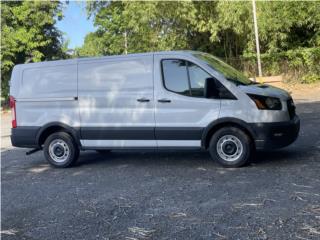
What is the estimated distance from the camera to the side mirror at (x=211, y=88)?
7910mm

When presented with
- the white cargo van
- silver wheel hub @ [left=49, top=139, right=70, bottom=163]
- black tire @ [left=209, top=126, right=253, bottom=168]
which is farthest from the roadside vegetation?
black tire @ [left=209, top=126, right=253, bottom=168]

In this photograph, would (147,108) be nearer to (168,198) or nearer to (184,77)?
(184,77)

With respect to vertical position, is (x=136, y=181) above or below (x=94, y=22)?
below

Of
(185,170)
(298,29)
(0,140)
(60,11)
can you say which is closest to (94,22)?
(60,11)

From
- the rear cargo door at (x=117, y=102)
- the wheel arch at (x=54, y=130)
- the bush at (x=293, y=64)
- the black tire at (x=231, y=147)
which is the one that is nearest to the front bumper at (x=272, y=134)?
the black tire at (x=231, y=147)

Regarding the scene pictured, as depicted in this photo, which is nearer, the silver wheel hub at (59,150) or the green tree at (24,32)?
the silver wheel hub at (59,150)

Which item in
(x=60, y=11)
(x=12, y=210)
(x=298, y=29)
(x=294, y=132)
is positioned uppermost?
(x=60, y=11)

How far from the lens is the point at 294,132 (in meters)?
7.88

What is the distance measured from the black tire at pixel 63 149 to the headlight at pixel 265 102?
338 centimetres

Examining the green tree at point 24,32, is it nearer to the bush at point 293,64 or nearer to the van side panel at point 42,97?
the bush at point 293,64

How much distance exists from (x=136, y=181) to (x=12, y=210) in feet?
6.19

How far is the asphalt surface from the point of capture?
5.21 metres

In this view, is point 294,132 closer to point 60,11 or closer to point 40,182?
point 40,182

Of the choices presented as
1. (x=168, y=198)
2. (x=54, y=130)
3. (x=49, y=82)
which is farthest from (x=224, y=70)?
(x=54, y=130)
